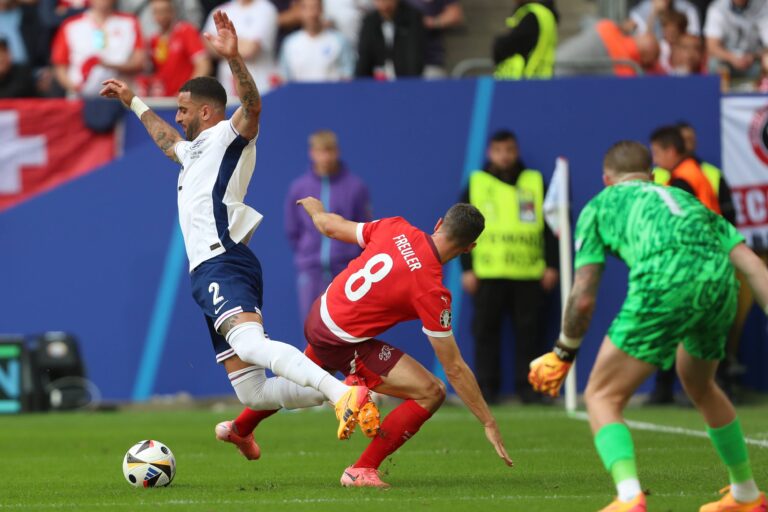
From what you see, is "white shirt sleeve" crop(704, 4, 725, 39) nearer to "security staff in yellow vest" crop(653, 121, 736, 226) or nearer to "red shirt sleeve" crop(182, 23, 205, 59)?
"security staff in yellow vest" crop(653, 121, 736, 226)

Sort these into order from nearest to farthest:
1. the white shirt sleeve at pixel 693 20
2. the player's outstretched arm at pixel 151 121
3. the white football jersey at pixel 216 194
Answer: the white football jersey at pixel 216 194
the player's outstretched arm at pixel 151 121
the white shirt sleeve at pixel 693 20

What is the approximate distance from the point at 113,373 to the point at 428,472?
7.21m

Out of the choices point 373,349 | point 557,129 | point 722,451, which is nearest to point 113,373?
point 557,129

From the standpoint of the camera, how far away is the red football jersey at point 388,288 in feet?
25.7

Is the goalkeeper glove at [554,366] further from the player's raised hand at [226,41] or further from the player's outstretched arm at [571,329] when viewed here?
the player's raised hand at [226,41]

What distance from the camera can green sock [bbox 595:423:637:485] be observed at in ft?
19.9

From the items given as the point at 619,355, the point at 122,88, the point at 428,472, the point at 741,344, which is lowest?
the point at 741,344

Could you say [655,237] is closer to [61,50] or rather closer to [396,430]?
[396,430]

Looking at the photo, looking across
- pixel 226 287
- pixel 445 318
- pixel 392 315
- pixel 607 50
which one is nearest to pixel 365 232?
pixel 392 315

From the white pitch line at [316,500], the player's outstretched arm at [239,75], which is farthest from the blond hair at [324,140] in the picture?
the white pitch line at [316,500]

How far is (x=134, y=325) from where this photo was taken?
50.1 ft

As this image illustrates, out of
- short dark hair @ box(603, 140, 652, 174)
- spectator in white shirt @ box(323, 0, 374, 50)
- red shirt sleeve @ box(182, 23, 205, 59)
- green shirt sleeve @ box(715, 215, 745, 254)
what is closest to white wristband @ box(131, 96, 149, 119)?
short dark hair @ box(603, 140, 652, 174)

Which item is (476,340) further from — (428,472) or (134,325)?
(428,472)

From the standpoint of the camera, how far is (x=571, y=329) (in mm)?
6320
